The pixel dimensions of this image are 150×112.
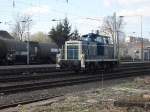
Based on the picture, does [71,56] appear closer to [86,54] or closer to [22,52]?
[86,54]

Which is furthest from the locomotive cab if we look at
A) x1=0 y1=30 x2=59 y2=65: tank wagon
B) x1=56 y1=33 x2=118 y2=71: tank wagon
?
x1=0 y1=30 x2=59 y2=65: tank wagon

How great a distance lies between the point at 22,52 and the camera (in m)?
52.7

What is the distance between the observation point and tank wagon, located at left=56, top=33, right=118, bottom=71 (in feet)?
110

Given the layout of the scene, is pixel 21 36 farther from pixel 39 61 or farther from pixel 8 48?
pixel 8 48

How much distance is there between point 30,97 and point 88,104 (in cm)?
424

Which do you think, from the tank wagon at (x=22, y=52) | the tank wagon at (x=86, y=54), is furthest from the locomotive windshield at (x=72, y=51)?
the tank wagon at (x=22, y=52)

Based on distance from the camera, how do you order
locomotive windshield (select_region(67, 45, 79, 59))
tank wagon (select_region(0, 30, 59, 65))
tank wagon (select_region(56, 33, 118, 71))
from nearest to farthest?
tank wagon (select_region(56, 33, 118, 71)) < locomotive windshield (select_region(67, 45, 79, 59)) < tank wagon (select_region(0, 30, 59, 65))

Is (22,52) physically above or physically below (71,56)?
above

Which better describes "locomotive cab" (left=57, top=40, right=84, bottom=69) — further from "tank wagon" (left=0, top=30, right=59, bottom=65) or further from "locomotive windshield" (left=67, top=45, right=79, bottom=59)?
"tank wagon" (left=0, top=30, right=59, bottom=65)

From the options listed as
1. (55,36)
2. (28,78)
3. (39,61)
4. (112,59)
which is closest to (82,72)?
(112,59)

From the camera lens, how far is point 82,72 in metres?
34.9

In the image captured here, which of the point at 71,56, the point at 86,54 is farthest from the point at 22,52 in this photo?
the point at 86,54

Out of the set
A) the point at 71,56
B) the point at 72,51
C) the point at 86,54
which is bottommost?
the point at 71,56

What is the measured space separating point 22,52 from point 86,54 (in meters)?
20.5
